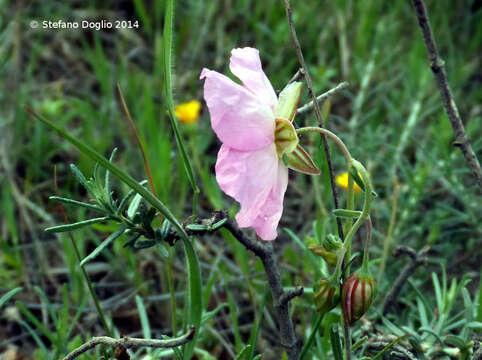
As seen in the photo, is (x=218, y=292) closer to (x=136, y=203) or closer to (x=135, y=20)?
(x=136, y=203)

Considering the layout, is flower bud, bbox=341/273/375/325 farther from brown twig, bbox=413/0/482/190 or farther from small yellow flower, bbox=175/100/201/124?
small yellow flower, bbox=175/100/201/124

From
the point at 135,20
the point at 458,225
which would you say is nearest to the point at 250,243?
the point at 458,225

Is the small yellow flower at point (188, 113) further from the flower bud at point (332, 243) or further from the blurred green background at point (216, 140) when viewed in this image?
the flower bud at point (332, 243)

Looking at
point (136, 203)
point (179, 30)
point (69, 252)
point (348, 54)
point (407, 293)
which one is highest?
point (179, 30)

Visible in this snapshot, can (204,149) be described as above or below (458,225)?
above

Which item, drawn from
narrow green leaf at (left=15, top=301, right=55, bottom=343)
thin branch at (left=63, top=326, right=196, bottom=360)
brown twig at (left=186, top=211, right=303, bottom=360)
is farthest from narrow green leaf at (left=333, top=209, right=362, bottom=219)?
narrow green leaf at (left=15, top=301, right=55, bottom=343)

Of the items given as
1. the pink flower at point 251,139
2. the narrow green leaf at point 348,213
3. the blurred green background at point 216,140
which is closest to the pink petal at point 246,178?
the pink flower at point 251,139

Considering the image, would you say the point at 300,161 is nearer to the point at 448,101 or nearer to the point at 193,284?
the point at 193,284
